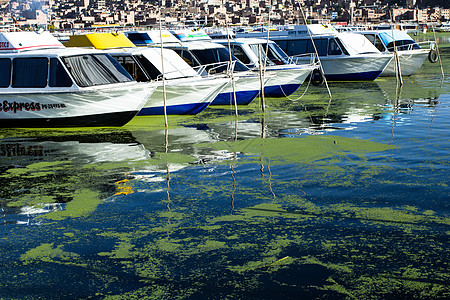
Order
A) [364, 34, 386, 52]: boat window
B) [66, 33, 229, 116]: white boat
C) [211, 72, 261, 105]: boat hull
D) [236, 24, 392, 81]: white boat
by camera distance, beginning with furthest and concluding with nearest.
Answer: [364, 34, 386, 52]: boat window, [236, 24, 392, 81]: white boat, [211, 72, 261, 105]: boat hull, [66, 33, 229, 116]: white boat

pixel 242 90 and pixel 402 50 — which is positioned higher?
pixel 402 50

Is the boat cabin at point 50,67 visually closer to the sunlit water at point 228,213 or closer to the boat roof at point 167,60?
the sunlit water at point 228,213

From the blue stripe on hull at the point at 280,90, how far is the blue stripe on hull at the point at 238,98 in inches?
64.3

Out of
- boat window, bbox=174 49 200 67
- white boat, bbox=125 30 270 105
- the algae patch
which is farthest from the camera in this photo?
boat window, bbox=174 49 200 67

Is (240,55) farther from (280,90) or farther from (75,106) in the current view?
(75,106)

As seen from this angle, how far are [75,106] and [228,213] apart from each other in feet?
27.3

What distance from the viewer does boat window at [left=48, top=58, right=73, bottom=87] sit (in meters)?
15.5

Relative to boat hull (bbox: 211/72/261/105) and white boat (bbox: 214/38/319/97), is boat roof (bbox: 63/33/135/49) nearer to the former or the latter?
boat hull (bbox: 211/72/261/105)

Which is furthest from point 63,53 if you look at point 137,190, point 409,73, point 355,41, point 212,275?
point 409,73

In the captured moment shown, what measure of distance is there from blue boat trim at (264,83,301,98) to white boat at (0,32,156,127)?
736 cm

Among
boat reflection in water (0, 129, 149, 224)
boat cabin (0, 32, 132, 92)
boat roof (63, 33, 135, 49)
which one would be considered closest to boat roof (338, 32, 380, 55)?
boat roof (63, 33, 135, 49)

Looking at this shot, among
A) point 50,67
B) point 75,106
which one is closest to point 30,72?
point 50,67

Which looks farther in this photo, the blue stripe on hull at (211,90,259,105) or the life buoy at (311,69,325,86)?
the life buoy at (311,69,325,86)

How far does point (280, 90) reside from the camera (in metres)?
23.0
